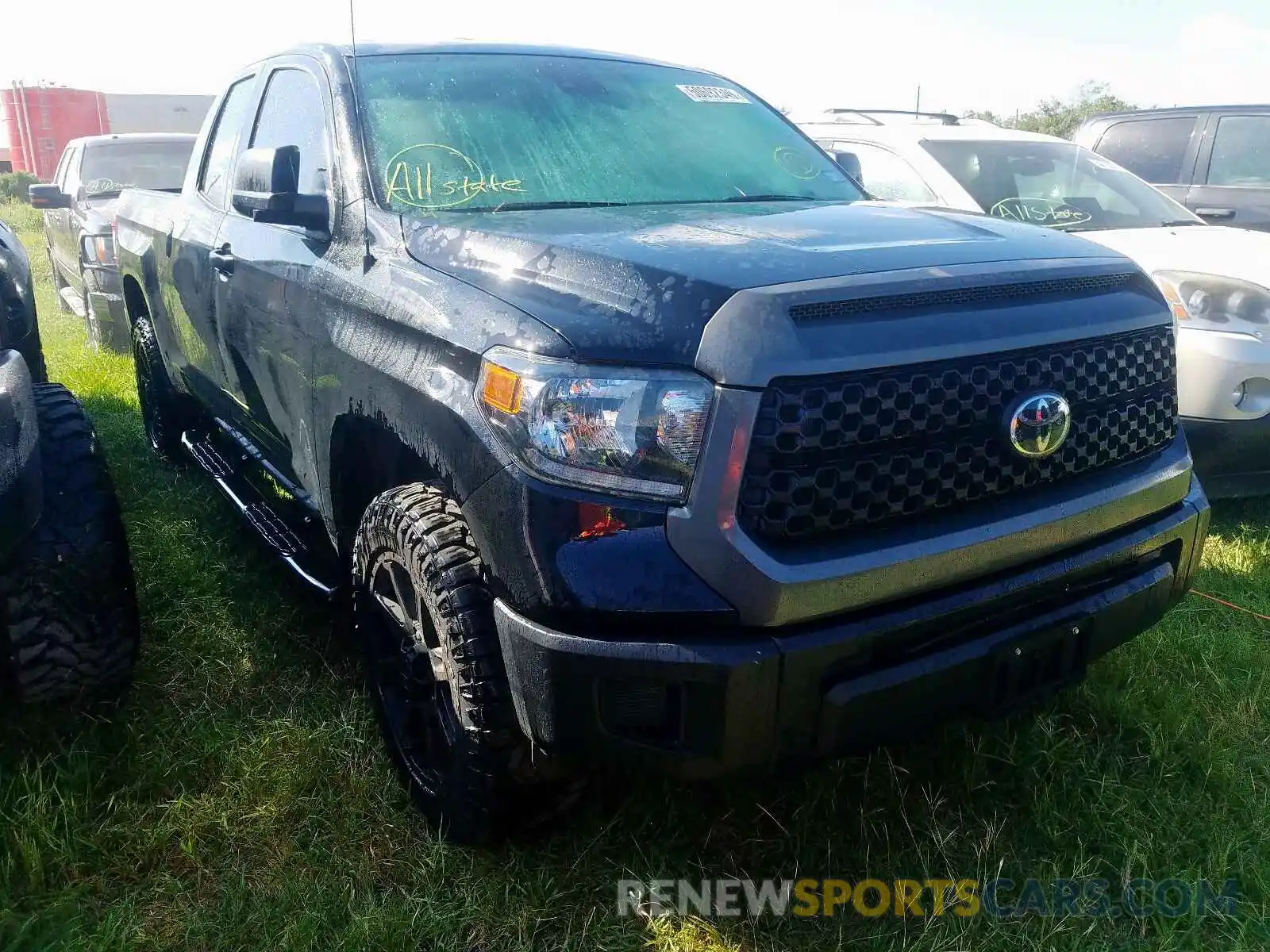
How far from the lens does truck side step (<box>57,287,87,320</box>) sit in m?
9.11

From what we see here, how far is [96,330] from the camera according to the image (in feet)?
25.3

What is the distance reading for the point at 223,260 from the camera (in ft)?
10.9

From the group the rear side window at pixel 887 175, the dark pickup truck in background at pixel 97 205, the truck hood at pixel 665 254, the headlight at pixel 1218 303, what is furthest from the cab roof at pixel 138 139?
the headlight at pixel 1218 303

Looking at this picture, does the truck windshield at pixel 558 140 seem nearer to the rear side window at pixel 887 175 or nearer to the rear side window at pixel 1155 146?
the rear side window at pixel 887 175

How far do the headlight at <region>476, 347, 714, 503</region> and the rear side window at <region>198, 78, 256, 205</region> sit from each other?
96.0 inches

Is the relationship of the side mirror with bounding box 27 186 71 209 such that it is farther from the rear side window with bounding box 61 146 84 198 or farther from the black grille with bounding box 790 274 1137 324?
the black grille with bounding box 790 274 1137 324

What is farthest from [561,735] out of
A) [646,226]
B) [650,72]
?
[650,72]

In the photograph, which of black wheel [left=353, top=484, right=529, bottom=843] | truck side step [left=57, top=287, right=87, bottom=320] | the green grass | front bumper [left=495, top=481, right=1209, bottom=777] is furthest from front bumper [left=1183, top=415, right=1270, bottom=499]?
truck side step [left=57, top=287, right=87, bottom=320]

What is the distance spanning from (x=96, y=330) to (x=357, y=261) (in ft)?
20.4

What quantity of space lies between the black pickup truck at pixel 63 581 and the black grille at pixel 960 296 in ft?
5.93

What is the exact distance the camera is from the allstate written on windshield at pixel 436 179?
2549 millimetres

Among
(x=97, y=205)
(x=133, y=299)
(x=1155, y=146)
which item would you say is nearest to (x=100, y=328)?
(x=97, y=205)

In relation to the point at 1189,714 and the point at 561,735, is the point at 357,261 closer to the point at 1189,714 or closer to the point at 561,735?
the point at 561,735

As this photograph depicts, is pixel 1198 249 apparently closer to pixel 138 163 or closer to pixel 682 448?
pixel 682 448
